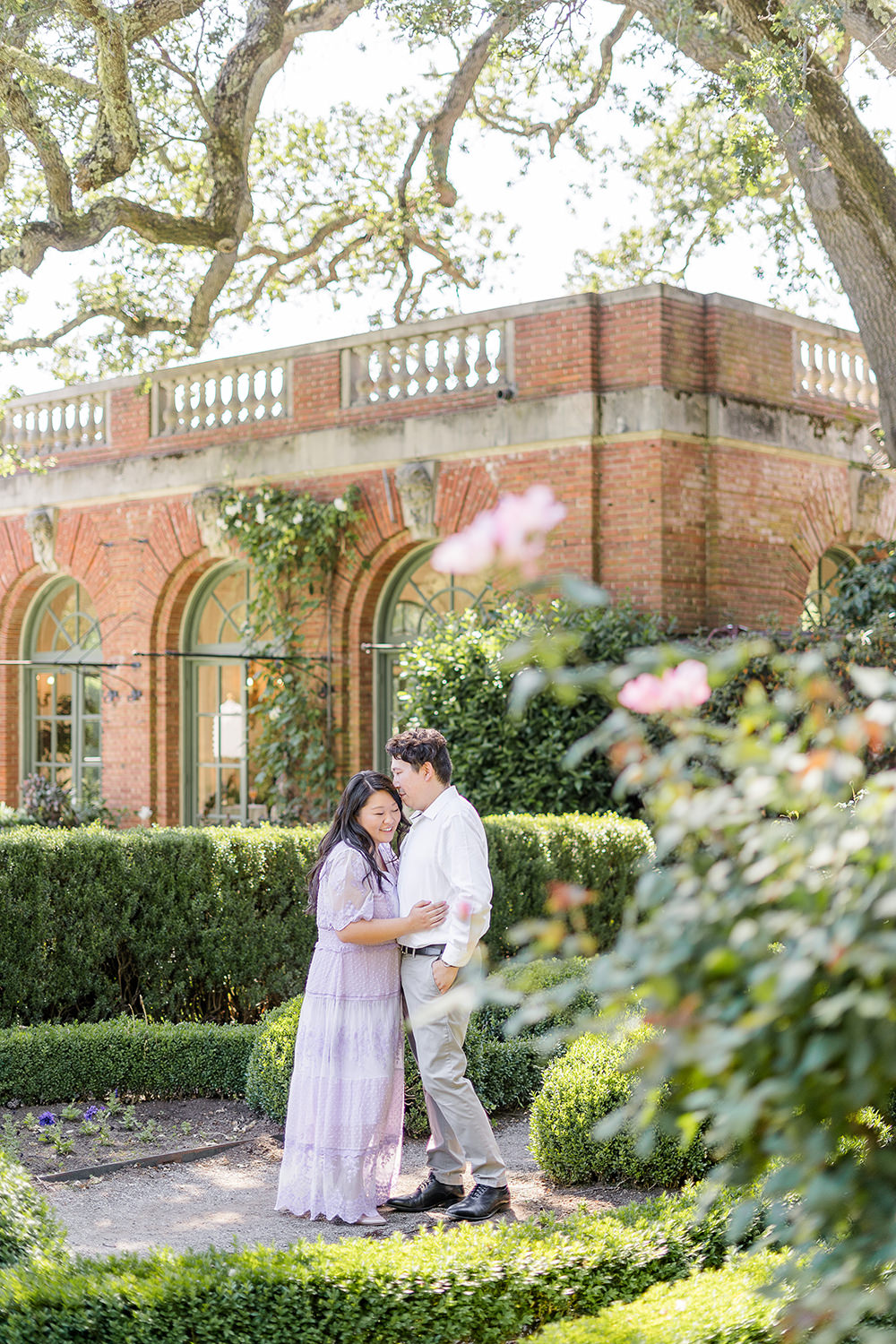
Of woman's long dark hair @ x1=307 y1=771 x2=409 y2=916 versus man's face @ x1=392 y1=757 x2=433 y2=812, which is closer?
man's face @ x1=392 y1=757 x2=433 y2=812

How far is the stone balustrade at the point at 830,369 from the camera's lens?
46.9ft

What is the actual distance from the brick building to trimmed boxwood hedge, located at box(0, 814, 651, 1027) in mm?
5053

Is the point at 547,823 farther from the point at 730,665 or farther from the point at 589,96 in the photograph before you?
the point at 589,96

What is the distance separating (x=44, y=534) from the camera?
17641 mm

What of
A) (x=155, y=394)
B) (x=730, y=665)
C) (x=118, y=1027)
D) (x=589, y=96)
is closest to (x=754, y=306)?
(x=589, y=96)

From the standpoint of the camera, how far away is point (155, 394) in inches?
655

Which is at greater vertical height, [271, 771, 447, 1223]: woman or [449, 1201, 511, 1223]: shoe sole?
[271, 771, 447, 1223]: woman

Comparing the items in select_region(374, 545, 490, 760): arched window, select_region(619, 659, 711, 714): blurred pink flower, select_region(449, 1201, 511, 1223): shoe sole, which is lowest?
select_region(449, 1201, 511, 1223): shoe sole

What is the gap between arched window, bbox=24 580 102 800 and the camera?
17641mm

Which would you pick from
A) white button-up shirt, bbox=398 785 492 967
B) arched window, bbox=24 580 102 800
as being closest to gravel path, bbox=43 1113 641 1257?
white button-up shirt, bbox=398 785 492 967

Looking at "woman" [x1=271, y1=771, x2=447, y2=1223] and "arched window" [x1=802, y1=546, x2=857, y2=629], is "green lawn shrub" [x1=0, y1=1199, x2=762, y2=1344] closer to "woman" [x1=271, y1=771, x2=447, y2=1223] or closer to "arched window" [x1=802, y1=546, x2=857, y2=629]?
"woman" [x1=271, y1=771, x2=447, y2=1223]

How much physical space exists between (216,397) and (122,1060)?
9980 mm

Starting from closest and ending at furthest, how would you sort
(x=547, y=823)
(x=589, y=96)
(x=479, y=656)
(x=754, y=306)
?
1. (x=547, y=823)
2. (x=479, y=656)
3. (x=754, y=306)
4. (x=589, y=96)

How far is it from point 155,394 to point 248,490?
199 centimetres
